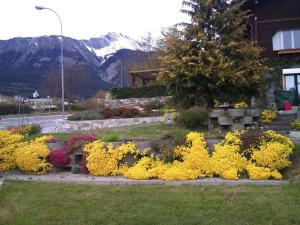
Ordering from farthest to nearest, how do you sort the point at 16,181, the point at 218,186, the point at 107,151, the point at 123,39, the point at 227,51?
the point at 123,39, the point at 227,51, the point at 107,151, the point at 16,181, the point at 218,186

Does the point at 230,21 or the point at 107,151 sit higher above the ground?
the point at 230,21

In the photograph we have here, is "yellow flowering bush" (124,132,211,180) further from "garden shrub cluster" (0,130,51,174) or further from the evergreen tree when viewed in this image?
the evergreen tree

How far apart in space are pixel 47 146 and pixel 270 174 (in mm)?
5795

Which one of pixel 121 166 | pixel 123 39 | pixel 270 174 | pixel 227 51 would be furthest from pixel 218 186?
pixel 123 39

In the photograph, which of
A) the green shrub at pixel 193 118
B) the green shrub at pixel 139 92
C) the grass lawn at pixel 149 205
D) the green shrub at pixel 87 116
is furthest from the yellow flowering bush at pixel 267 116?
the green shrub at pixel 139 92

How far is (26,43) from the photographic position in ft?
298

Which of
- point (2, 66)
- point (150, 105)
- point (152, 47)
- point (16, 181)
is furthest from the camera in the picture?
point (2, 66)

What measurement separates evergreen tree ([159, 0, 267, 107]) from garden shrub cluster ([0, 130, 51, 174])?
5872 millimetres

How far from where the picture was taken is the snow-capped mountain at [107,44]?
9994 cm

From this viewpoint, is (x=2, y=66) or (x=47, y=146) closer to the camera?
(x=47, y=146)

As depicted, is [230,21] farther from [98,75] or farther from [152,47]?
[98,75]

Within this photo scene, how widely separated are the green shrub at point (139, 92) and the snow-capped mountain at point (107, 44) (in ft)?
210

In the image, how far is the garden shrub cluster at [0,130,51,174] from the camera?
11.1 m

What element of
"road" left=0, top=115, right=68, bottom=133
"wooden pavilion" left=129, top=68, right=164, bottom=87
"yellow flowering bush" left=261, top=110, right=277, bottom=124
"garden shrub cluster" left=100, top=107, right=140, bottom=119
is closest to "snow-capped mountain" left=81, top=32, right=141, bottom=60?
"wooden pavilion" left=129, top=68, right=164, bottom=87
